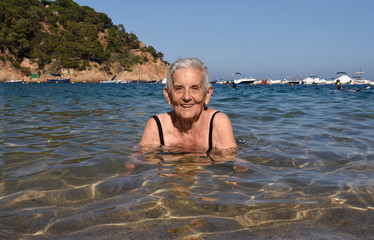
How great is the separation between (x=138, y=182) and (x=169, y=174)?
38 centimetres

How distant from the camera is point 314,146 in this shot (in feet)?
15.1

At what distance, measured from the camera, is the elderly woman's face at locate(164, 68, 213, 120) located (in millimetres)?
3391

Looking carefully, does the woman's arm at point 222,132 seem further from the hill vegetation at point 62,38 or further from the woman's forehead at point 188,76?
the hill vegetation at point 62,38

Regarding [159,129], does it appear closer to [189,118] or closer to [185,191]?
[189,118]

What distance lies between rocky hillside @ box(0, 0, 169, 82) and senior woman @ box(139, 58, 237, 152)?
9479 cm

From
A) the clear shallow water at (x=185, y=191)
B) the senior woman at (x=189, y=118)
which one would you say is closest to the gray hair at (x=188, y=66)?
the senior woman at (x=189, y=118)

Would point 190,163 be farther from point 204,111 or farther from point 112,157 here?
point 112,157

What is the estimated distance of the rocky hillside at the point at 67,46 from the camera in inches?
3551

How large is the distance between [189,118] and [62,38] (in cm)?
11561

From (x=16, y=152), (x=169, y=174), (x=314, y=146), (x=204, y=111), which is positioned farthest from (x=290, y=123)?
(x=16, y=152)

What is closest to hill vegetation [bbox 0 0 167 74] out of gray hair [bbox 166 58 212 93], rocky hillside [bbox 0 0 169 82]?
rocky hillside [bbox 0 0 169 82]

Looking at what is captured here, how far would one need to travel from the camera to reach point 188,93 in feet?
11.2

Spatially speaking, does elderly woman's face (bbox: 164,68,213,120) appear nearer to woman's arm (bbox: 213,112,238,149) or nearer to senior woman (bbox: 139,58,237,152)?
senior woman (bbox: 139,58,237,152)

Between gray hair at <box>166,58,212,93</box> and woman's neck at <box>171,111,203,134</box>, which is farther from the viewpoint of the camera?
woman's neck at <box>171,111,203,134</box>
